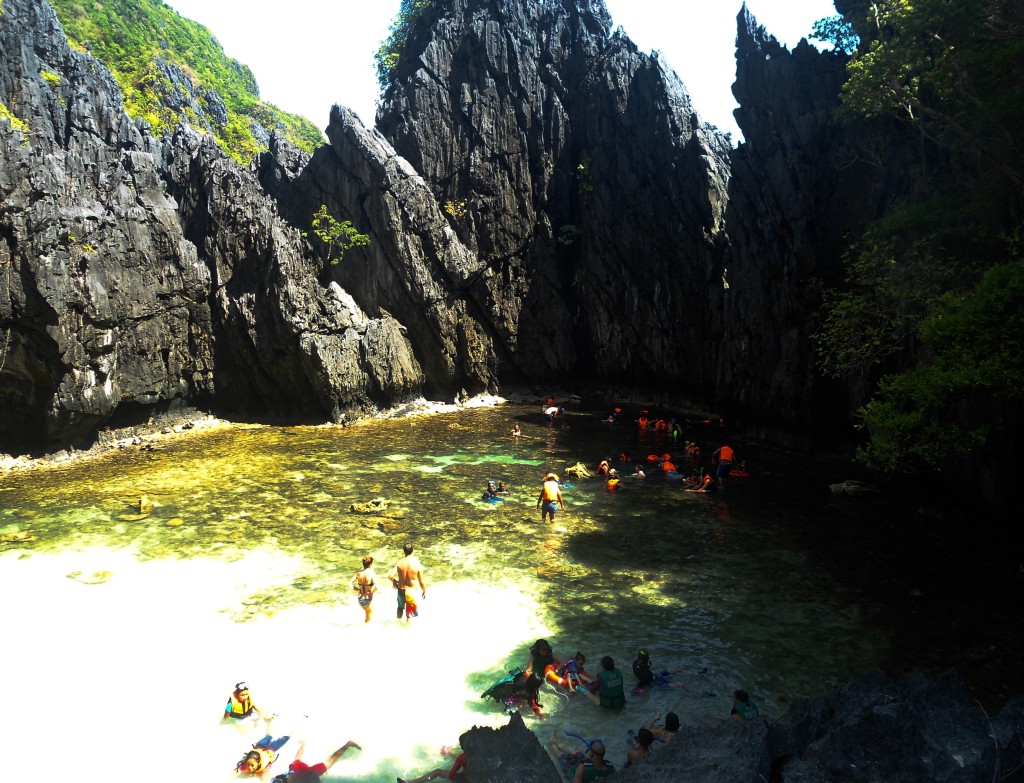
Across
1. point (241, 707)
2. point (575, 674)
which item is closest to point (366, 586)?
point (241, 707)

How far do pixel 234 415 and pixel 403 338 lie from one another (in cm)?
1148

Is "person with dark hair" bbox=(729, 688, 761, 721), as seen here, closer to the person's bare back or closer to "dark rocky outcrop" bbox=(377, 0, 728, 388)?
the person's bare back

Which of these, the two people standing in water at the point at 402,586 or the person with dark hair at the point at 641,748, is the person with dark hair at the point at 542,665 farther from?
the two people standing in water at the point at 402,586

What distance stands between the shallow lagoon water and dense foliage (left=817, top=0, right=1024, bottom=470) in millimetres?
4656

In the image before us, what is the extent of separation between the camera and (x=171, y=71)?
165ft

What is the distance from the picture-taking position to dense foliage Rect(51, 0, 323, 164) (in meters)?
47.3

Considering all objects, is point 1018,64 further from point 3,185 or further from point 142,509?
point 3,185

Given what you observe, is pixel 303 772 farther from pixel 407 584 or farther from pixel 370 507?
pixel 370 507

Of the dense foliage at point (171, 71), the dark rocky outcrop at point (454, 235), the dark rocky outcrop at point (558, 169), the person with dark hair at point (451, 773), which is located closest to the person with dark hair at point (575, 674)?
the person with dark hair at point (451, 773)

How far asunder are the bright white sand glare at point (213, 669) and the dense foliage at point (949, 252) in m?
10.00

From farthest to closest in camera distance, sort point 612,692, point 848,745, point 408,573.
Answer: point 408,573 → point 612,692 → point 848,745

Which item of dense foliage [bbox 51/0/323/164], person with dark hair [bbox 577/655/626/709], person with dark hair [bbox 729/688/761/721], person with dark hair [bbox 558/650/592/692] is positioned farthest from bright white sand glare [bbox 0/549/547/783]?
dense foliage [bbox 51/0/323/164]

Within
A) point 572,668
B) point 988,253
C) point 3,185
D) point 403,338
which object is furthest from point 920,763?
point 403,338

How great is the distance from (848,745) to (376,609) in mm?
9648
